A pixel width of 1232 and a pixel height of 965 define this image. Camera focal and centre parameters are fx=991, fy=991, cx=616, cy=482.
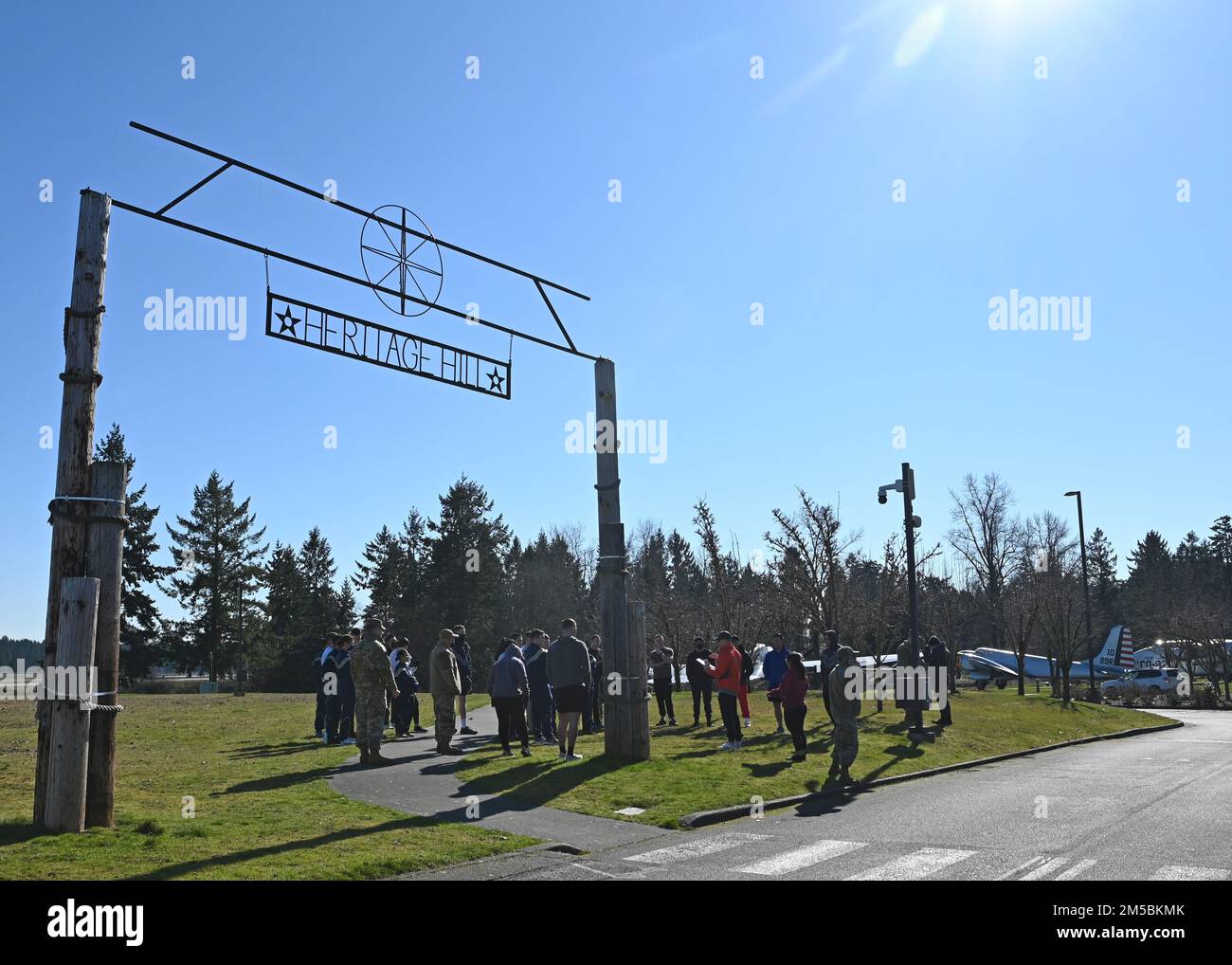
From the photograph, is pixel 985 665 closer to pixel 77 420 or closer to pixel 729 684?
pixel 729 684

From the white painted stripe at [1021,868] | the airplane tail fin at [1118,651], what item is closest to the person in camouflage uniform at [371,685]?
the white painted stripe at [1021,868]

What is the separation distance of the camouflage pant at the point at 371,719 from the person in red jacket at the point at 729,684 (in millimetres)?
5440

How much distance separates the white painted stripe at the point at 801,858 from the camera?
307 inches

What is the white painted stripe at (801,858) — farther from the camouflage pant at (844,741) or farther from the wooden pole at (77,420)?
the wooden pole at (77,420)

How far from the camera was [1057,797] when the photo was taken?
1205 cm

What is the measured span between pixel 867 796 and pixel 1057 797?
7.40 ft

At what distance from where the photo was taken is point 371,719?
13.8 metres

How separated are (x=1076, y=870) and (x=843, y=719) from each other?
5.83m

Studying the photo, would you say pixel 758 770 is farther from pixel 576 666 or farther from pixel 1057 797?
pixel 1057 797

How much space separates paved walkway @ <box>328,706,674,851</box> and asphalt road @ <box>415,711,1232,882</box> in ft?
1.24

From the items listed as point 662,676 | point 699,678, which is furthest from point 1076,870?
point 699,678

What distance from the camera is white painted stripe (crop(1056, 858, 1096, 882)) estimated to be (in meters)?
7.36
